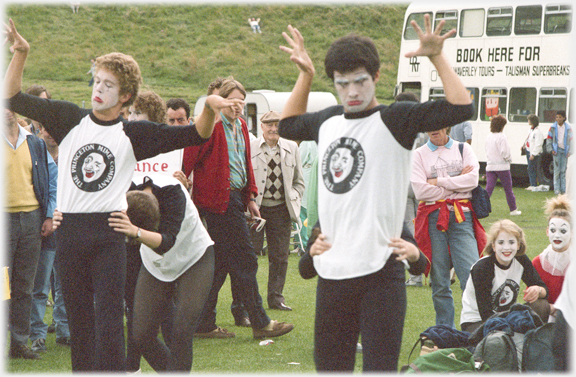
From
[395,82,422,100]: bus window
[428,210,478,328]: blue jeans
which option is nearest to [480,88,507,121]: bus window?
[395,82,422,100]: bus window

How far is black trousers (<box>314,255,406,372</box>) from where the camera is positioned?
125 inches

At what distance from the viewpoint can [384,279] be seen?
3.20 meters

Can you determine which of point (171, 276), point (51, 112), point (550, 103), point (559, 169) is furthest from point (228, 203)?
point (550, 103)

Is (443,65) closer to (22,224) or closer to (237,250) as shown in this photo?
(237,250)

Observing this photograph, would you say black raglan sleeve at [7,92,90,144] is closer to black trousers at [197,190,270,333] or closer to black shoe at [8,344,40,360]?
black trousers at [197,190,270,333]

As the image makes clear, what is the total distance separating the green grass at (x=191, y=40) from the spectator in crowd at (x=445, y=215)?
29.1 metres

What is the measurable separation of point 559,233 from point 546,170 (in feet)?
50.1

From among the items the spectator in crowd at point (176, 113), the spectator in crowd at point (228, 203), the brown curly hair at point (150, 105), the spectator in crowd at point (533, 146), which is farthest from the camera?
the spectator in crowd at point (533, 146)

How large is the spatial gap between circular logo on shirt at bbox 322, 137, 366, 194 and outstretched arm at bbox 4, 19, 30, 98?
179 centimetres

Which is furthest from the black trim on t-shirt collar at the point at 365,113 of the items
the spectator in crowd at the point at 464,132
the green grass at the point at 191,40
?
the green grass at the point at 191,40

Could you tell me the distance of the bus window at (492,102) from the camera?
21.4m

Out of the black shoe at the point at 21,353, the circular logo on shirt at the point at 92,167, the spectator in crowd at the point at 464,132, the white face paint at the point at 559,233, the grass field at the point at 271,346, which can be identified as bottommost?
the black shoe at the point at 21,353

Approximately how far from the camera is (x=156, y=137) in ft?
13.5

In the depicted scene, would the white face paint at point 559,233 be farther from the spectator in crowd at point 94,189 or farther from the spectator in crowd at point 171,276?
the spectator in crowd at point 94,189
